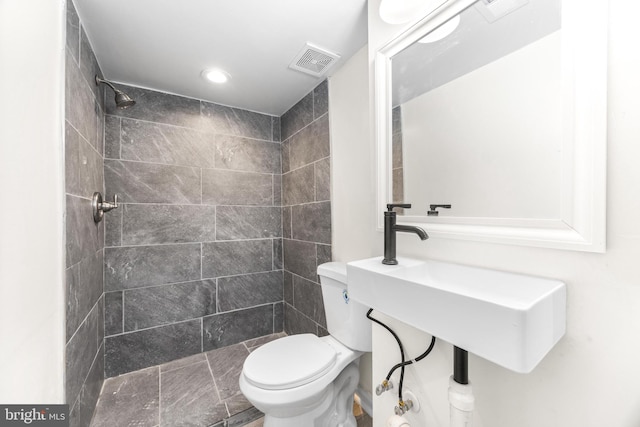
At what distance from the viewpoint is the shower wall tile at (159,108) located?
1824 mm

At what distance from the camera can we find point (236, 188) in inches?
86.6

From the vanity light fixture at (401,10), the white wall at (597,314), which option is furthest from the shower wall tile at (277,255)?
the vanity light fixture at (401,10)

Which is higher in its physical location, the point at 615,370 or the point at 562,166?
the point at 562,166

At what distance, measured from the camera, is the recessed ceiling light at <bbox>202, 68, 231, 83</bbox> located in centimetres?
170

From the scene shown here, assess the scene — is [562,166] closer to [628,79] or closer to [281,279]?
[628,79]

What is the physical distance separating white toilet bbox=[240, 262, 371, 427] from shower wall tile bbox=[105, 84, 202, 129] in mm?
1629

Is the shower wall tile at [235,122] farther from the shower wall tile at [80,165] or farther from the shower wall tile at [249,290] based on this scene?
the shower wall tile at [249,290]

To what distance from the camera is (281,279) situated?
2383 mm

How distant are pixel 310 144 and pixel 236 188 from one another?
2.51 feet

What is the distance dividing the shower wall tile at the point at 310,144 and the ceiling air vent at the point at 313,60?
0.30 m

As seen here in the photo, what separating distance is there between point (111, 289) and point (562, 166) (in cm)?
244

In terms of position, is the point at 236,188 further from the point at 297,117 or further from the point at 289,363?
the point at 289,363

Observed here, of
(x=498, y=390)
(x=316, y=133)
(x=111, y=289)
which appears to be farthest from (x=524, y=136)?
(x=111, y=289)

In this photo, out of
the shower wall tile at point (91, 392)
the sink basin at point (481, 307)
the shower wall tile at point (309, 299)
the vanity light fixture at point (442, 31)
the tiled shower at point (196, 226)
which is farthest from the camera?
the shower wall tile at point (309, 299)
